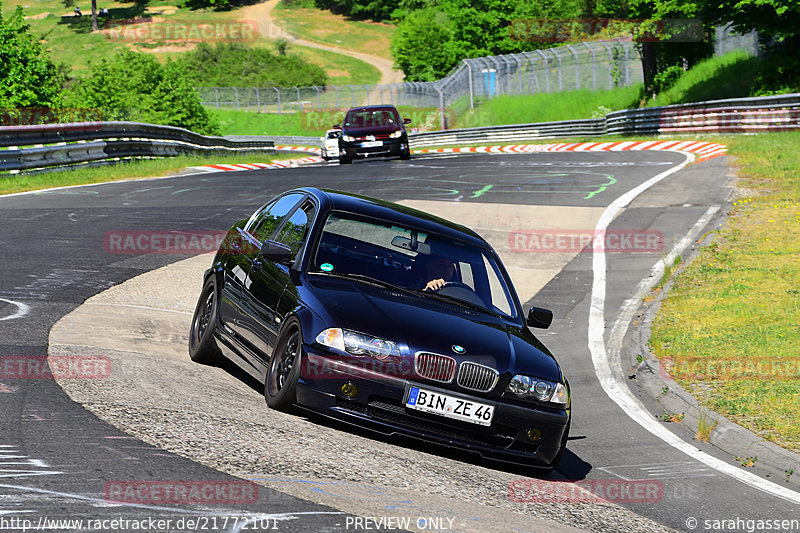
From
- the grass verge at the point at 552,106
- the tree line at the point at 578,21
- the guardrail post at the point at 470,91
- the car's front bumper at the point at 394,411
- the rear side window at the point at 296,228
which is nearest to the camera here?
the car's front bumper at the point at 394,411

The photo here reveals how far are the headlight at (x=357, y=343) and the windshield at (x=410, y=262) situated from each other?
98 cm

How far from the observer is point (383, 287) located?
7250 millimetres

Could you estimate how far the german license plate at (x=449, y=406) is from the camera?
6301mm

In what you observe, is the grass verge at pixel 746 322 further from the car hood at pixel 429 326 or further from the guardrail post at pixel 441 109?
the guardrail post at pixel 441 109

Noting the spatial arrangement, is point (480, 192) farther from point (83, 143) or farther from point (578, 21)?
point (578, 21)

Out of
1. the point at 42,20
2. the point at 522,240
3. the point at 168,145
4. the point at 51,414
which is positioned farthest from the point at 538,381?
the point at 42,20

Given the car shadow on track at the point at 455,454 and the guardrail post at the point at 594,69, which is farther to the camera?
the guardrail post at the point at 594,69

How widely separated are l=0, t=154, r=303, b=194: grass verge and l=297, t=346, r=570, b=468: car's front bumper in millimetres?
16388

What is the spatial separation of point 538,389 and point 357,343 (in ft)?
4.09

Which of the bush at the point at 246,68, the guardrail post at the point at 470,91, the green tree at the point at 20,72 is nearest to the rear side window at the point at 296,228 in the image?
the green tree at the point at 20,72

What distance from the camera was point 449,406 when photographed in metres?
6.34

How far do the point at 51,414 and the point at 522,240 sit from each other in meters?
11.7

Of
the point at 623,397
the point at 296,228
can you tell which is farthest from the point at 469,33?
the point at 296,228

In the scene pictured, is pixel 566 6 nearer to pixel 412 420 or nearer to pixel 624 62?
pixel 624 62
